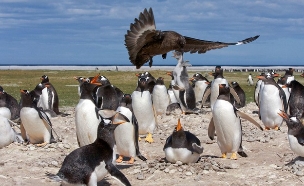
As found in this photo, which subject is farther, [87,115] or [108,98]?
[108,98]

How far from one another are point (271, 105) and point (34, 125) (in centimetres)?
563

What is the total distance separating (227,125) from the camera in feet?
29.4

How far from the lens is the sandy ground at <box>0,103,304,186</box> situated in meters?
7.29

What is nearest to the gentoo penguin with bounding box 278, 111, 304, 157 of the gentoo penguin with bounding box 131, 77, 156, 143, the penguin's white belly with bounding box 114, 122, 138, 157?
the penguin's white belly with bounding box 114, 122, 138, 157

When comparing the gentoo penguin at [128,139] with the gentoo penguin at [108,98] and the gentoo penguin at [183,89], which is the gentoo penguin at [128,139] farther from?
the gentoo penguin at [183,89]

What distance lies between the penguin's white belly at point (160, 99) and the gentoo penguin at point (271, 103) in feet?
12.3

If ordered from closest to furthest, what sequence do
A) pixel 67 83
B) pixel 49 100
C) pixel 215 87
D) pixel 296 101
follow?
1. pixel 296 101
2. pixel 215 87
3. pixel 49 100
4. pixel 67 83

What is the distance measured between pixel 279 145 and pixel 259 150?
0.58 m

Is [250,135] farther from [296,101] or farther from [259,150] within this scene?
[296,101]

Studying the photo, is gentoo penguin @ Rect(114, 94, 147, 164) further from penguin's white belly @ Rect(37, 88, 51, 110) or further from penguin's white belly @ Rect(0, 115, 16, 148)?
penguin's white belly @ Rect(37, 88, 51, 110)

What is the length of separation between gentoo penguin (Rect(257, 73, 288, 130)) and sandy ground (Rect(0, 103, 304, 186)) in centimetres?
140

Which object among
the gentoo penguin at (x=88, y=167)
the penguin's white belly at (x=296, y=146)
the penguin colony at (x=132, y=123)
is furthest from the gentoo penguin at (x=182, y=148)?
the gentoo penguin at (x=88, y=167)

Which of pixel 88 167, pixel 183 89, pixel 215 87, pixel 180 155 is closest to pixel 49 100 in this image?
pixel 183 89

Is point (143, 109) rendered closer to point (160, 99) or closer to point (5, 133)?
point (5, 133)
